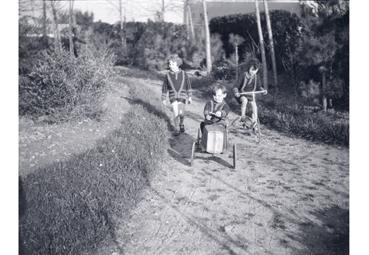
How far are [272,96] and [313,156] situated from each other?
507 centimetres

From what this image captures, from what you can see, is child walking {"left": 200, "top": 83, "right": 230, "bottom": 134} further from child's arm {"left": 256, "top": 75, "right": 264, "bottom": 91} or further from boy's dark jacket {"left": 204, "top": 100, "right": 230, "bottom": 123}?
child's arm {"left": 256, "top": 75, "right": 264, "bottom": 91}

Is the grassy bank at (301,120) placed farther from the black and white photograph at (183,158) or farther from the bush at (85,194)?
the bush at (85,194)

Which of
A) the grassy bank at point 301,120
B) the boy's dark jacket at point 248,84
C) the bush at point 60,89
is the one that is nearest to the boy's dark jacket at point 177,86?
the boy's dark jacket at point 248,84

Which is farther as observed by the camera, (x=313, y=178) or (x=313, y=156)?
(x=313, y=156)

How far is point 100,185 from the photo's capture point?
499cm

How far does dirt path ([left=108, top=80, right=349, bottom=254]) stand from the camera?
384cm

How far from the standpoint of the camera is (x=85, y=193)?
4777mm

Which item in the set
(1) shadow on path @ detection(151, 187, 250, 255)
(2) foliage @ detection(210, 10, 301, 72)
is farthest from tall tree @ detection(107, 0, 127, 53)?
(1) shadow on path @ detection(151, 187, 250, 255)

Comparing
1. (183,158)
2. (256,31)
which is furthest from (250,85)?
(256,31)

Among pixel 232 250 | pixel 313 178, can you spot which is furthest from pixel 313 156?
pixel 232 250

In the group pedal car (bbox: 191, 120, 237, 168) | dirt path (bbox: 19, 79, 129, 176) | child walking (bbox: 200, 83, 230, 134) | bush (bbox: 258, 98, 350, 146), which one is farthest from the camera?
bush (bbox: 258, 98, 350, 146)

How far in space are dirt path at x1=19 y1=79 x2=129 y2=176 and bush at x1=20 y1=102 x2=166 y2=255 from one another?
49 centimetres
